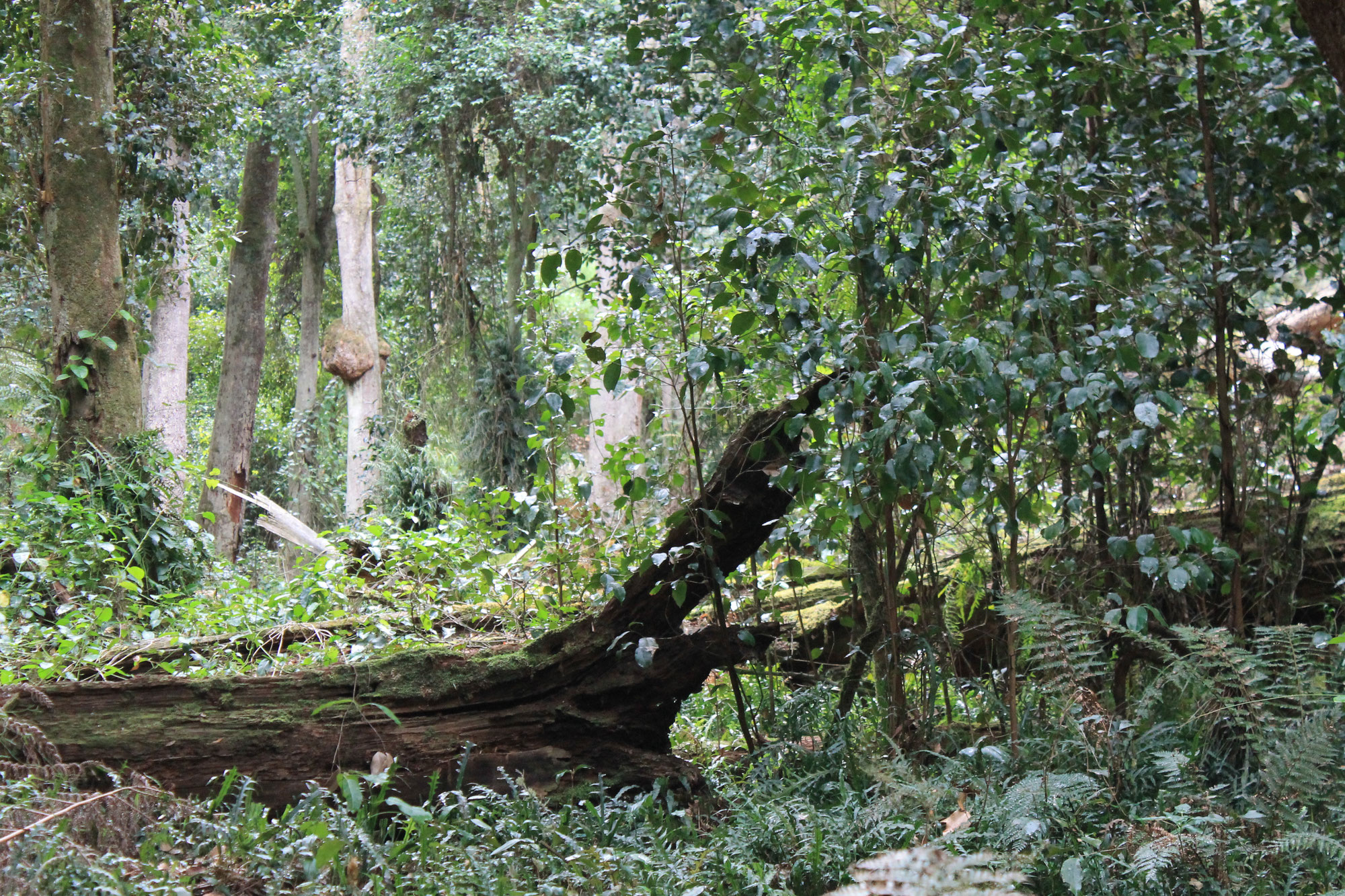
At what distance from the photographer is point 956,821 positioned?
2.95 metres

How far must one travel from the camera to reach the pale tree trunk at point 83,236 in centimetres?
659

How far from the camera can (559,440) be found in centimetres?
446

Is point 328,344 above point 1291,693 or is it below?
above

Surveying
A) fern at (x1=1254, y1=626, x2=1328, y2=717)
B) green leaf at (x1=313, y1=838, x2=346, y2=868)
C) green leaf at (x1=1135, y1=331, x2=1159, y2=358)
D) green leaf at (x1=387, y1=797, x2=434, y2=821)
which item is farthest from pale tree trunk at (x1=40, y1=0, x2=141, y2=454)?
fern at (x1=1254, y1=626, x2=1328, y2=717)

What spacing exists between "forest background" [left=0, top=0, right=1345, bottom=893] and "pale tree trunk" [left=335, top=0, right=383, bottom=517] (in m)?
7.67

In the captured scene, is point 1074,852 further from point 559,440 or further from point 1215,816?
point 559,440

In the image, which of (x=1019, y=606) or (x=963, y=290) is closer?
(x=1019, y=606)

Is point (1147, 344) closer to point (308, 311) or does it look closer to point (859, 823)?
point (859, 823)

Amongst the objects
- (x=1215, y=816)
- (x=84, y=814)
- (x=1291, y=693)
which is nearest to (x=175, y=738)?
(x=84, y=814)

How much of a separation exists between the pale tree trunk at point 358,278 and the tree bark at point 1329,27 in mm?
12582

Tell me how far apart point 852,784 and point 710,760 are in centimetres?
103

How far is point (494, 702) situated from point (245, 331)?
36.0 feet

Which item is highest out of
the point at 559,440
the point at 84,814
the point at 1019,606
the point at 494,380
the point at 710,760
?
the point at 494,380

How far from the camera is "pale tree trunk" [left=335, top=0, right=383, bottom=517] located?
14.1 meters
